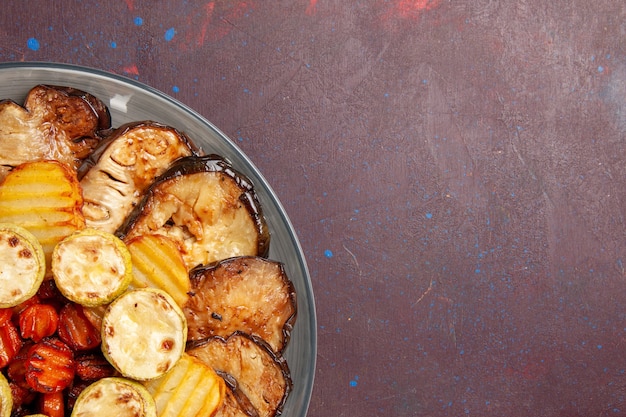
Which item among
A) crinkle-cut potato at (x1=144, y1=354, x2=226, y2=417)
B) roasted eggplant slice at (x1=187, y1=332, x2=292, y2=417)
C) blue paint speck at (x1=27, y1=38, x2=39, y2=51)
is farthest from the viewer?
blue paint speck at (x1=27, y1=38, x2=39, y2=51)

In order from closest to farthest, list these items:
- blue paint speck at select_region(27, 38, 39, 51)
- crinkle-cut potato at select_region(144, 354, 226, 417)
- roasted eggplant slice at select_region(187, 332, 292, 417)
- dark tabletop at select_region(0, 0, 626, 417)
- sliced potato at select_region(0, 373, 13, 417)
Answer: sliced potato at select_region(0, 373, 13, 417)
crinkle-cut potato at select_region(144, 354, 226, 417)
roasted eggplant slice at select_region(187, 332, 292, 417)
blue paint speck at select_region(27, 38, 39, 51)
dark tabletop at select_region(0, 0, 626, 417)

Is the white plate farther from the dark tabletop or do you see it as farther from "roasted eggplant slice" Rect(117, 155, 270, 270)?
the dark tabletop

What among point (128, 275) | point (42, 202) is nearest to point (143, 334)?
point (128, 275)

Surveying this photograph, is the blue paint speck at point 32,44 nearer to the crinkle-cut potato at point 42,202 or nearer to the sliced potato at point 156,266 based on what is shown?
the crinkle-cut potato at point 42,202

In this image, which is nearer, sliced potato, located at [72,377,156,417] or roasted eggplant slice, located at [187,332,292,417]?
sliced potato, located at [72,377,156,417]

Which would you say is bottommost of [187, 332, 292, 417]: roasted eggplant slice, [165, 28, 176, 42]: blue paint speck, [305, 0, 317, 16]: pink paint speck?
[187, 332, 292, 417]: roasted eggplant slice

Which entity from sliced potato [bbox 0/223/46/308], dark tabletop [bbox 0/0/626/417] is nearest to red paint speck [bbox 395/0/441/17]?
dark tabletop [bbox 0/0/626/417]

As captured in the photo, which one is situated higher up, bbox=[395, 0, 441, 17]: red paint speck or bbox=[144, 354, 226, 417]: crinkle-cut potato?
bbox=[395, 0, 441, 17]: red paint speck

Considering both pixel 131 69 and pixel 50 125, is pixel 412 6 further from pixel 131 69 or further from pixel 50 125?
pixel 50 125
